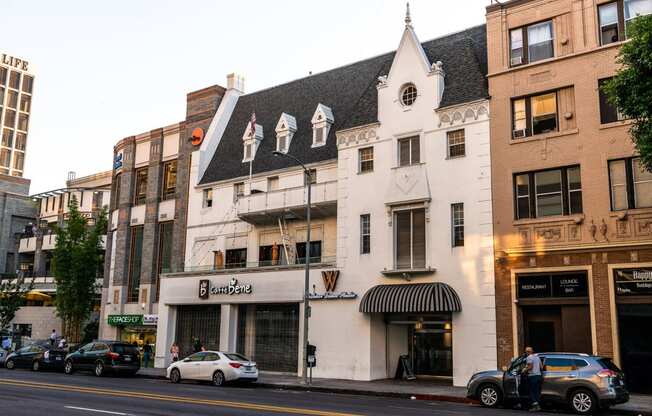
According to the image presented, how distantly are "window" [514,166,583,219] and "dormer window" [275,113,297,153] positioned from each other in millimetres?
15004

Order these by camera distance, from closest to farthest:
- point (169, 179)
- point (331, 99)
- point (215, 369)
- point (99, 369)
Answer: point (215, 369), point (99, 369), point (331, 99), point (169, 179)

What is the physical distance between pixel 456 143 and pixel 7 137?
374 feet

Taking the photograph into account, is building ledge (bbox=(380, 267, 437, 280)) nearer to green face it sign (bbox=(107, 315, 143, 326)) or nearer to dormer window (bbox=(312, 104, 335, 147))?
dormer window (bbox=(312, 104, 335, 147))

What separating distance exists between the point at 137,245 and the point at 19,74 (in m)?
92.8

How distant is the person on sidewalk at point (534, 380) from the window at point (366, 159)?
1377 centimetres

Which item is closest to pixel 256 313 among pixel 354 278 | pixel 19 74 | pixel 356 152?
pixel 354 278

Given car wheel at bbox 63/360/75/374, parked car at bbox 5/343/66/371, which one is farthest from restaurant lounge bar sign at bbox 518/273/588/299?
parked car at bbox 5/343/66/371

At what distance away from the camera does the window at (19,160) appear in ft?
397

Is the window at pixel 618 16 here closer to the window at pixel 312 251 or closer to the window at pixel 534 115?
the window at pixel 534 115

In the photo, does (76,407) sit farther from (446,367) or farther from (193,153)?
(193,153)

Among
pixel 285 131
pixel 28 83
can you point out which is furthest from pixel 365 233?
pixel 28 83

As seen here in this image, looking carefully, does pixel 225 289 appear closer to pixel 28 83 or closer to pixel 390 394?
pixel 390 394

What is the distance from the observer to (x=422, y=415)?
50.8 feet

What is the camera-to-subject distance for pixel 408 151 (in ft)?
95.2
